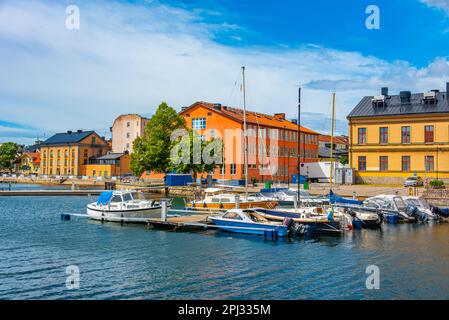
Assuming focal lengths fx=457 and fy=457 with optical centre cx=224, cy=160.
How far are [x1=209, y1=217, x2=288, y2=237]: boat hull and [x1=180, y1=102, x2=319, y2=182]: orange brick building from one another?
46523mm

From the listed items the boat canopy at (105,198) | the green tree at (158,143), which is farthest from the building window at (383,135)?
the boat canopy at (105,198)

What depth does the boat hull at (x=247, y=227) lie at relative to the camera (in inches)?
1345

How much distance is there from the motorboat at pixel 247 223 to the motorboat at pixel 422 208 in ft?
58.6

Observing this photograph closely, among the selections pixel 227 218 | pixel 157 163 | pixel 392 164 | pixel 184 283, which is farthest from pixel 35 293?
pixel 392 164

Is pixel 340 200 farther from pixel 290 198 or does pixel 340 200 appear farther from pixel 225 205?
pixel 225 205

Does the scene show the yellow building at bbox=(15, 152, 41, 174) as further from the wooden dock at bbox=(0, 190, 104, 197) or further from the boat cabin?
the boat cabin

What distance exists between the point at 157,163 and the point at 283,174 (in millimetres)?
29753

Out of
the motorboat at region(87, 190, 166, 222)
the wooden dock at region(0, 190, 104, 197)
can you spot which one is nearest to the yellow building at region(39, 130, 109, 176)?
the wooden dock at region(0, 190, 104, 197)

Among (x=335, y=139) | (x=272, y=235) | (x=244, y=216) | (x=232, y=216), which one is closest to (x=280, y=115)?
(x=335, y=139)

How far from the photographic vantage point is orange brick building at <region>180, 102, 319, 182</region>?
8781cm

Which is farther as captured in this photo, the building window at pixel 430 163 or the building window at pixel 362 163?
the building window at pixel 362 163

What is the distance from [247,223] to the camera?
35.8 meters

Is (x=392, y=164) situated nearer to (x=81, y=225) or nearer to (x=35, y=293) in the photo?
(x=81, y=225)

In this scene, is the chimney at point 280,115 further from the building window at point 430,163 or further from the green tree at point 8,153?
the green tree at point 8,153
